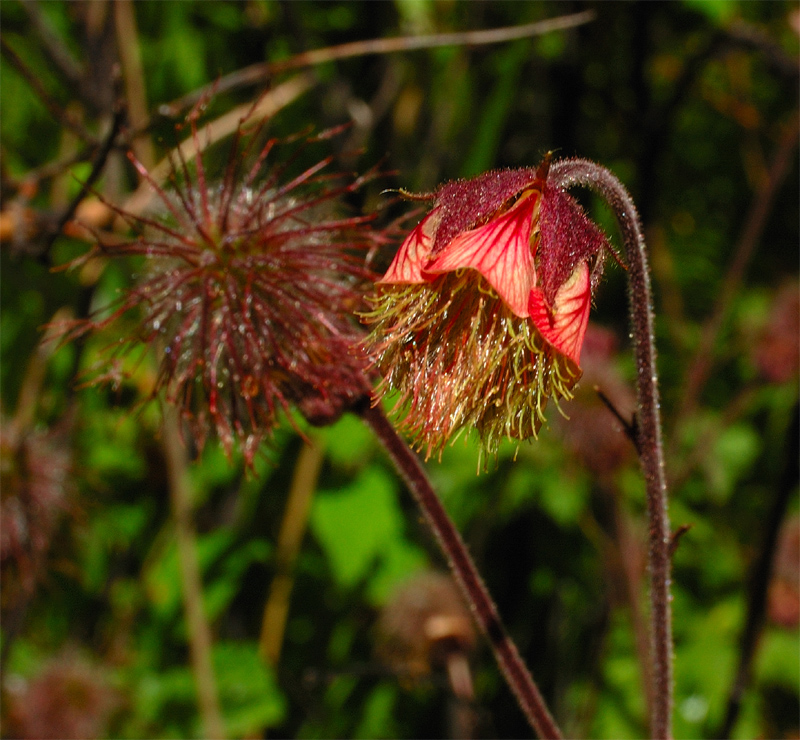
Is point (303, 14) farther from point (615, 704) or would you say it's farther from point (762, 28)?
point (615, 704)

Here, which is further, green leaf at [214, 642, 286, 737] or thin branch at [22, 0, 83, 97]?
green leaf at [214, 642, 286, 737]

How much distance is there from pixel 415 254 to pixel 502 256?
8 cm

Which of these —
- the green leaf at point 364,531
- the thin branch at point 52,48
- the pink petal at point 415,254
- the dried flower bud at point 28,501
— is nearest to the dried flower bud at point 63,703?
the dried flower bud at point 28,501

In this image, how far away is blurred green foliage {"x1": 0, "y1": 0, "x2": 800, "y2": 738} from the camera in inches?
78.8

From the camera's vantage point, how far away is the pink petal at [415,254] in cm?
70

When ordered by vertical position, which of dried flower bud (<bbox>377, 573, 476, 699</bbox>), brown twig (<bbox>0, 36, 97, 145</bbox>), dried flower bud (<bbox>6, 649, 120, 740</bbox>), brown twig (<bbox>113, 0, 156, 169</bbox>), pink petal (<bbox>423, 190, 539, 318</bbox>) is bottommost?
dried flower bud (<bbox>6, 649, 120, 740</bbox>)

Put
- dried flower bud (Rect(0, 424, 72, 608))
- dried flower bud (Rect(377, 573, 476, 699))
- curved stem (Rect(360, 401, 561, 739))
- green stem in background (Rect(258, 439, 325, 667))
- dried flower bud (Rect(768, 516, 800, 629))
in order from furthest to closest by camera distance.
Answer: dried flower bud (Rect(768, 516, 800, 629)) < green stem in background (Rect(258, 439, 325, 667)) < dried flower bud (Rect(377, 573, 476, 699)) < dried flower bud (Rect(0, 424, 72, 608)) < curved stem (Rect(360, 401, 561, 739))

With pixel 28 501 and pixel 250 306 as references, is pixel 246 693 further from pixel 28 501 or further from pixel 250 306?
pixel 250 306

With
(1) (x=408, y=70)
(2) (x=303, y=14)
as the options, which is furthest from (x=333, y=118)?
(2) (x=303, y=14)

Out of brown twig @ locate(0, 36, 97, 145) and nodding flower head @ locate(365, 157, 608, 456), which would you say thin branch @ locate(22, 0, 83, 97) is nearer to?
brown twig @ locate(0, 36, 97, 145)

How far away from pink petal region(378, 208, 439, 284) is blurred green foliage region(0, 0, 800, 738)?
1.12m

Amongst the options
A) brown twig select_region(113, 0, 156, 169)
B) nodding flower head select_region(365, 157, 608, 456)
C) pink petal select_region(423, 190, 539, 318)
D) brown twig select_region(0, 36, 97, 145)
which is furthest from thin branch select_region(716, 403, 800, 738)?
brown twig select_region(113, 0, 156, 169)

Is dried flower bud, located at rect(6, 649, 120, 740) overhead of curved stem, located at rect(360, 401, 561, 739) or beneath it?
beneath

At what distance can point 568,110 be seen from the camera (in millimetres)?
2656
